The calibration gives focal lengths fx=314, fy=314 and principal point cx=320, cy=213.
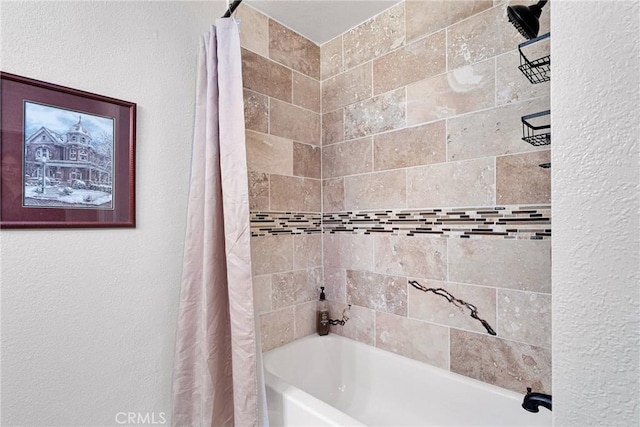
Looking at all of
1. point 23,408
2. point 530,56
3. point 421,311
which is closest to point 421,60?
point 530,56

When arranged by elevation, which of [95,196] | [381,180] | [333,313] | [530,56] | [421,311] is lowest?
[333,313]

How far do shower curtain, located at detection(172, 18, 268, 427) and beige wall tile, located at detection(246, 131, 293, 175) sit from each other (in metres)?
0.38

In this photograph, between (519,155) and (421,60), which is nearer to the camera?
(519,155)

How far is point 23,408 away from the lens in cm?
104

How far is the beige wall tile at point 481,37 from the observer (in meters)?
1.35

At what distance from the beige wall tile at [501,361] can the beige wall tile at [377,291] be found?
1.00 feet

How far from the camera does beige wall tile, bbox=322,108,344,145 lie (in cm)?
196

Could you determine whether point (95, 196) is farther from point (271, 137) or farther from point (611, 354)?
point (611, 354)

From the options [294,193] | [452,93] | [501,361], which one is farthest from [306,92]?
[501,361]

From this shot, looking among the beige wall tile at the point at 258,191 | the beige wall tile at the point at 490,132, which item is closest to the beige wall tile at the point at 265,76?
the beige wall tile at the point at 258,191

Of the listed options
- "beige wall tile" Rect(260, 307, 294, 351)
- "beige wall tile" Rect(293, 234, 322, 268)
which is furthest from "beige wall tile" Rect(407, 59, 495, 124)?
"beige wall tile" Rect(260, 307, 294, 351)

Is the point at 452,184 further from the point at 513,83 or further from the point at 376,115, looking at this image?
the point at 376,115

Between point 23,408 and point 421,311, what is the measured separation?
161 centimetres

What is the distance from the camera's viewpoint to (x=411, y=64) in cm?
165
